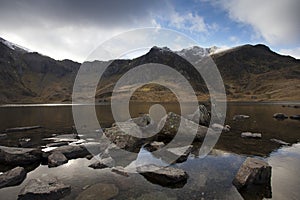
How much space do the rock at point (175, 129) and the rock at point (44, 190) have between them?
13880mm

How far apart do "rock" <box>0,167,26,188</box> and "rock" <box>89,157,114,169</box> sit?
14.2 feet

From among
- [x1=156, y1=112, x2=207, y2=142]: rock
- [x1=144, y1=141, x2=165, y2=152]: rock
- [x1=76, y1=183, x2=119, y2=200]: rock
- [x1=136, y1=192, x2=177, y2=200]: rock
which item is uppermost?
[x1=156, y1=112, x2=207, y2=142]: rock

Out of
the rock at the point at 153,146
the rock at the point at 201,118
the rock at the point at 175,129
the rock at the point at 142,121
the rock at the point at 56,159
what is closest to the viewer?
the rock at the point at 56,159

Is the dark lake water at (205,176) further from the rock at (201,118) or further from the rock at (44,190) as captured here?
the rock at (201,118)

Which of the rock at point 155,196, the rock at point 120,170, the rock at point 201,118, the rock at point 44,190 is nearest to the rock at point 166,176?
the rock at point 120,170

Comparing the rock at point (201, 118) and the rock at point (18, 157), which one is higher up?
the rock at point (201, 118)

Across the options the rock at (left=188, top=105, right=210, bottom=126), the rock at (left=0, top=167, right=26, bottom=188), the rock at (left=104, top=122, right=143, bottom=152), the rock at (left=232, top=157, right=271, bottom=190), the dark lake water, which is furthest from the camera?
the rock at (left=188, top=105, right=210, bottom=126)

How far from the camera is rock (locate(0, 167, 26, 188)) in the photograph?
511 inches

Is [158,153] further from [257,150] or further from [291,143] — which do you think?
[291,143]

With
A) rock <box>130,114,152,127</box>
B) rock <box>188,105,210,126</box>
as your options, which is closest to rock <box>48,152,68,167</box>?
rock <box>130,114,152,127</box>

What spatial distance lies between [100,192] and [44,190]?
276 cm

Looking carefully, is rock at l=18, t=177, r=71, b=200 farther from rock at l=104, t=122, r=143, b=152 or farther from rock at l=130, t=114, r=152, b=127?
rock at l=130, t=114, r=152, b=127

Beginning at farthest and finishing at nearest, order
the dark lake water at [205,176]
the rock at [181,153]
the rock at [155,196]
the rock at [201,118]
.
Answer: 1. the rock at [201,118]
2. the rock at [181,153]
3. the dark lake water at [205,176]
4. the rock at [155,196]

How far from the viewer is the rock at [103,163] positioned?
16.1m
